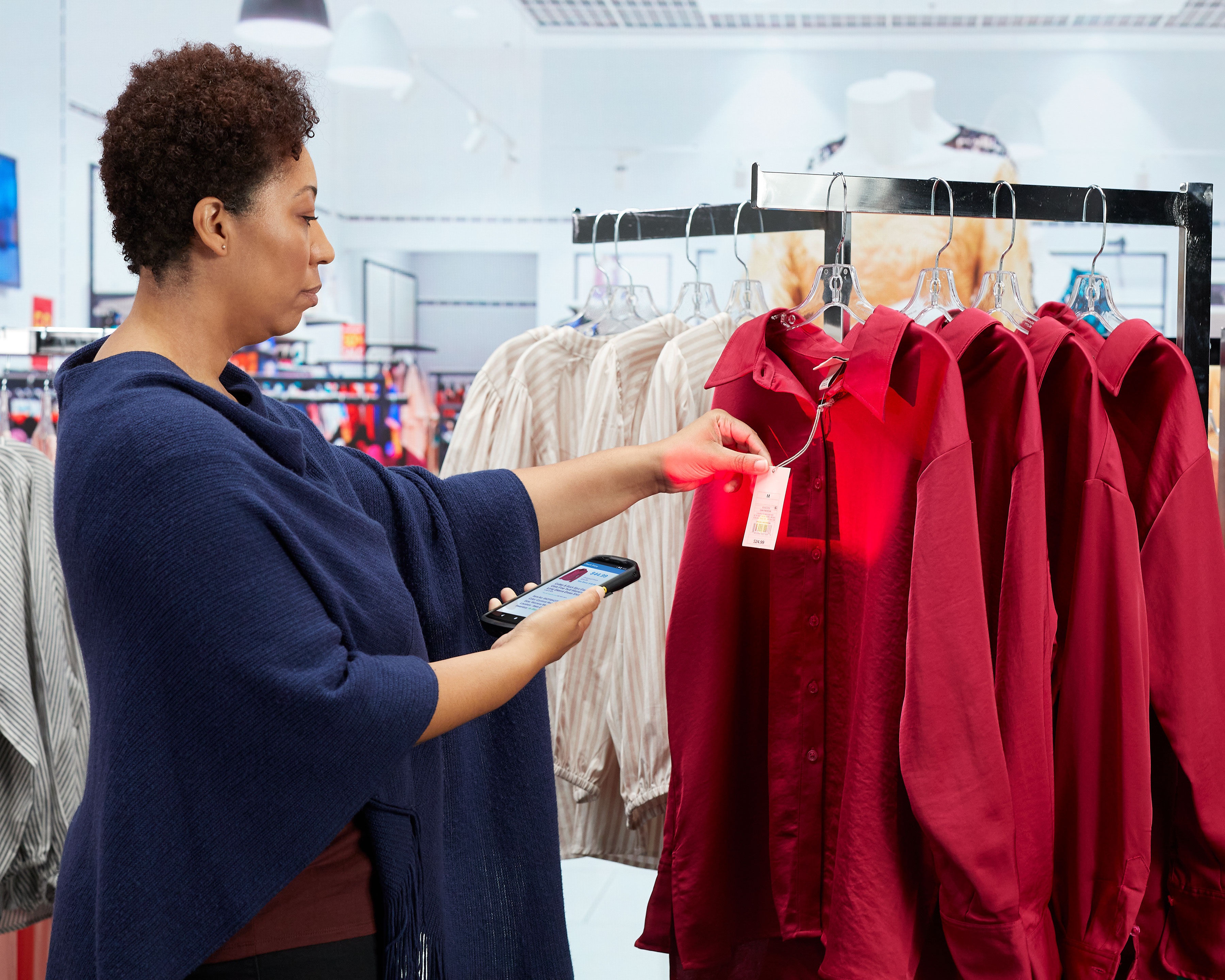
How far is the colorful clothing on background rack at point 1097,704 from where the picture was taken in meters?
1.23

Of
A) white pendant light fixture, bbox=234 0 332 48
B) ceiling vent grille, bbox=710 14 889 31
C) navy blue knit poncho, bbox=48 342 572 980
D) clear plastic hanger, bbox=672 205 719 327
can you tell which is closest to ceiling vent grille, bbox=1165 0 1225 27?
ceiling vent grille, bbox=710 14 889 31

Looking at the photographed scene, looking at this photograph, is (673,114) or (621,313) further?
(673,114)

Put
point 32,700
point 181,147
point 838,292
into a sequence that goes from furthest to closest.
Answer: point 32,700
point 838,292
point 181,147

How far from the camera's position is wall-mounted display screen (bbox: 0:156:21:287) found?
16.4 ft

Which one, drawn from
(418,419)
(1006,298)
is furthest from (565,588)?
(418,419)

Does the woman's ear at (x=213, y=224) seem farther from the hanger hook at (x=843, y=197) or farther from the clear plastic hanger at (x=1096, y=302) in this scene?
the clear plastic hanger at (x=1096, y=302)

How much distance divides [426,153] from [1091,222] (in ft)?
23.5

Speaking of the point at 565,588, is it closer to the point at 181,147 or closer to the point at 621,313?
the point at 181,147

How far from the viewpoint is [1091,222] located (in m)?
1.55

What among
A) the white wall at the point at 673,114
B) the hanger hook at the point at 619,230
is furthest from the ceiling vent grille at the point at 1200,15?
the hanger hook at the point at 619,230

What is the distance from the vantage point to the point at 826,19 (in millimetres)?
5820

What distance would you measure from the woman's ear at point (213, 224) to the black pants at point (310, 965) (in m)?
0.76

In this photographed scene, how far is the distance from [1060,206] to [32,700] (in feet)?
6.64

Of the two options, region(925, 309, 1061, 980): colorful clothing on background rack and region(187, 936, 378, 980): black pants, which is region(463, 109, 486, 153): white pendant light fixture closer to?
region(925, 309, 1061, 980): colorful clothing on background rack
